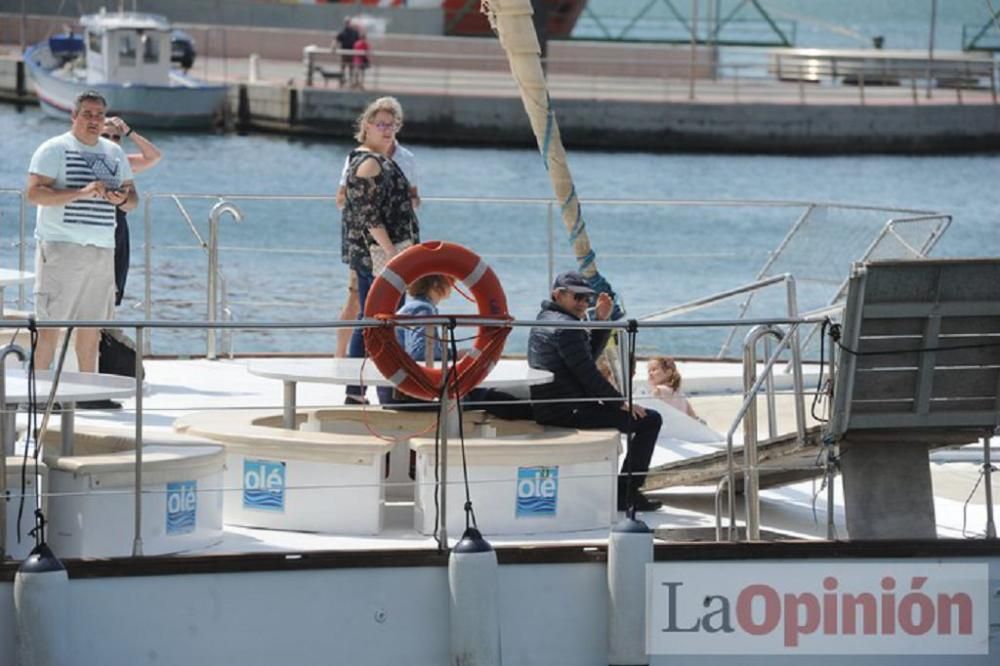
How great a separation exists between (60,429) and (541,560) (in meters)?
1.88

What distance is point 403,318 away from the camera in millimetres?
7434

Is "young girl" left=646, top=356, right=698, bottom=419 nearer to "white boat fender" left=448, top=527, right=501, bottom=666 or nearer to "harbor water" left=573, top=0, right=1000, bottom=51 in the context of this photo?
"white boat fender" left=448, top=527, right=501, bottom=666

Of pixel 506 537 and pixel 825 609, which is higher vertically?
pixel 506 537

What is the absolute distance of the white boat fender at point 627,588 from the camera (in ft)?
23.7

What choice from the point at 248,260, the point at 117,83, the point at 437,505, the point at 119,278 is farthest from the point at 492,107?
the point at 437,505

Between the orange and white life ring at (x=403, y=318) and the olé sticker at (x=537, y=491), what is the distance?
1.62 feet

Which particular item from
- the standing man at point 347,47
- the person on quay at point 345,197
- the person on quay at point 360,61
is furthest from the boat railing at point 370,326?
the standing man at point 347,47

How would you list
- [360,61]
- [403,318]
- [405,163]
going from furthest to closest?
[360,61]
[405,163]
[403,318]

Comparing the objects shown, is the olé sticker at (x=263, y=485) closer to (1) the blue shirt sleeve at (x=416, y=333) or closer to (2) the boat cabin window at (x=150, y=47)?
(1) the blue shirt sleeve at (x=416, y=333)

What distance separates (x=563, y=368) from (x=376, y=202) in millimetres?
1651

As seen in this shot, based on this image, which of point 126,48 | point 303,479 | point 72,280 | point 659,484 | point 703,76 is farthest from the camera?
point 703,76

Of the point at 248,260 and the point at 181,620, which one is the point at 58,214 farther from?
the point at 248,260

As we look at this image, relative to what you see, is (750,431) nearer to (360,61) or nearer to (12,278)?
(12,278)

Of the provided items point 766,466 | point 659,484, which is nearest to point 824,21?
point 659,484
